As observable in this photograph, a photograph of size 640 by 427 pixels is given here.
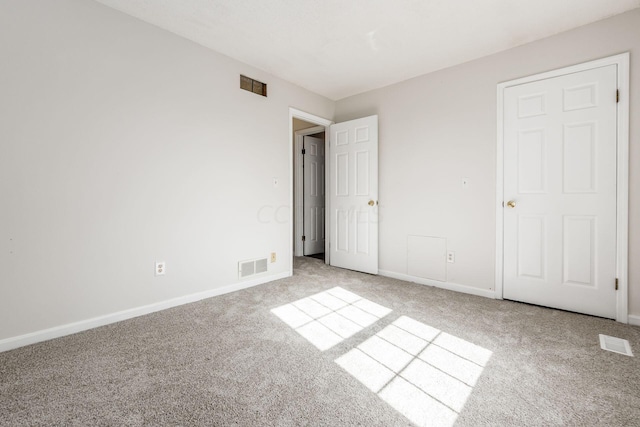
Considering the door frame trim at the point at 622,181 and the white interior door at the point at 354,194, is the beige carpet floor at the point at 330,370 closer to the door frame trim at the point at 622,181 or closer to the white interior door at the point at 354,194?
the door frame trim at the point at 622,181

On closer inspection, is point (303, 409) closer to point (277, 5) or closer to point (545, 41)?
point (277, 5)

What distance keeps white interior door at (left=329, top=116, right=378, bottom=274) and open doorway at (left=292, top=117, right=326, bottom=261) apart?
2.64 feet

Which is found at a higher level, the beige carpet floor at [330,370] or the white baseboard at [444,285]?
the white baseboard at [444,285]

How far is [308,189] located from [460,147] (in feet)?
8.60

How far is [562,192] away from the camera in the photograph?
2.52 meters

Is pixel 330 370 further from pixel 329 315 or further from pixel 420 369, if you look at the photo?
pixel 329 315

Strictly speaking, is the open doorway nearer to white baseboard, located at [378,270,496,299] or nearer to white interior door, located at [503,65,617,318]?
white baseboard, located at [378,270,496,299]

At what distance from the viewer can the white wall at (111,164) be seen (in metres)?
1.88

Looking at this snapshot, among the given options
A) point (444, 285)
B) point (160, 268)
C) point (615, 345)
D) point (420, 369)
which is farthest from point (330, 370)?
point (444, 285)

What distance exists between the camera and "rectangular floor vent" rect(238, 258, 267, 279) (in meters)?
3.16

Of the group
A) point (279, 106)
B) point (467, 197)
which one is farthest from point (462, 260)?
point (279, 106)

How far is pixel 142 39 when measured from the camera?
2.39 meters

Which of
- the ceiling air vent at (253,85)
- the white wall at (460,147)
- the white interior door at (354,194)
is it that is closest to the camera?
the white wall at (460,147)

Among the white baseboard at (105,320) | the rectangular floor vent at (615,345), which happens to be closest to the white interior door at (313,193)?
the white baseboard at (105,320)
